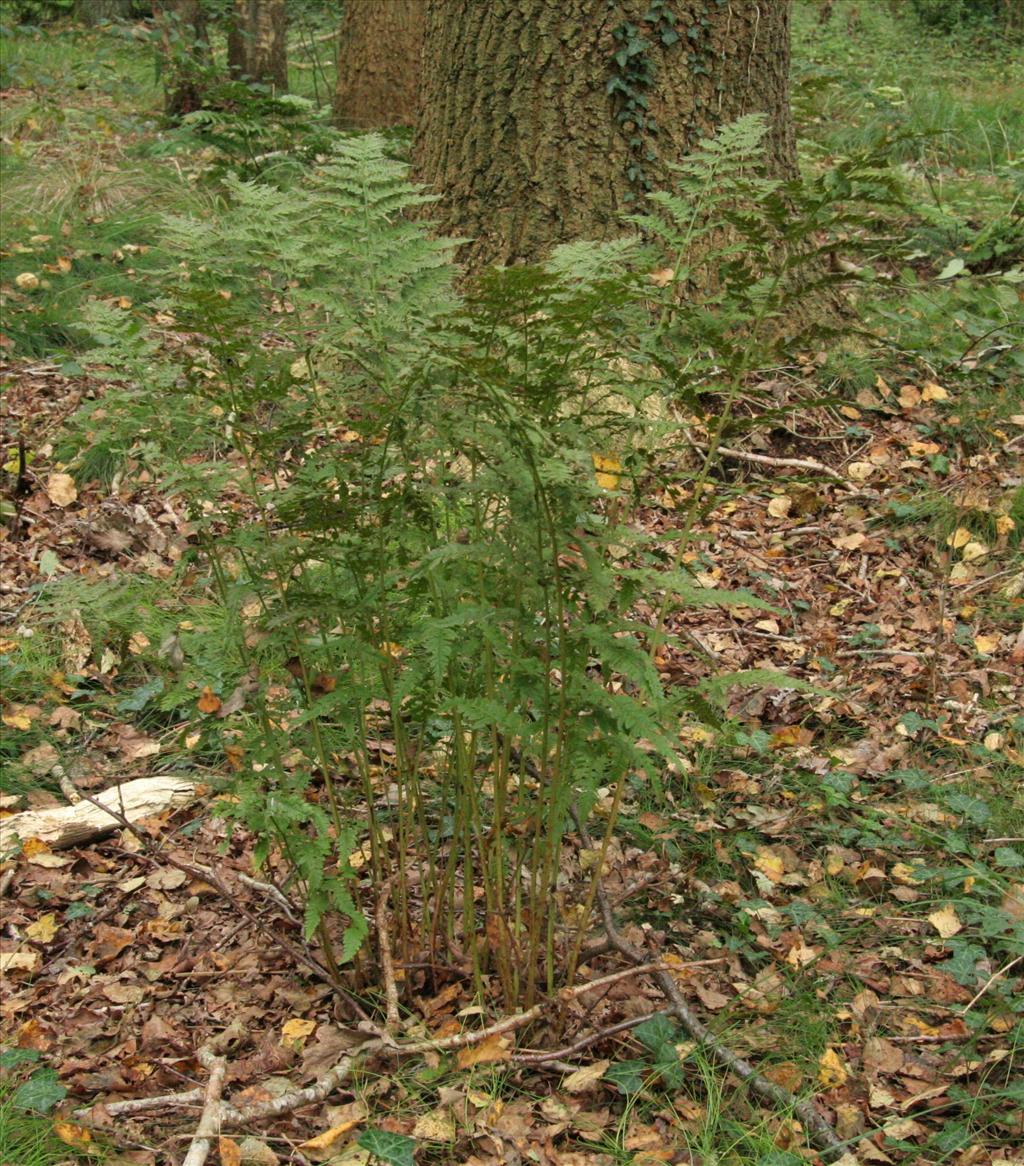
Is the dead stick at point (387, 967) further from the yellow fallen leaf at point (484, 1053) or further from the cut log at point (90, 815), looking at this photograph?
the cut log at point (90, 815)

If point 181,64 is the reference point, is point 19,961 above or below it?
below

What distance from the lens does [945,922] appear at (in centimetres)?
277

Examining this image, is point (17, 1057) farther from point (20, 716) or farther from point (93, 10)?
point (93, 10)

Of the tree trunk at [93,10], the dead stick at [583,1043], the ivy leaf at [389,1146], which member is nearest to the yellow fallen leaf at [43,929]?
the ivy leaf at [389,1146]

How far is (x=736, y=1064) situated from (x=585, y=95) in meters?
3.57

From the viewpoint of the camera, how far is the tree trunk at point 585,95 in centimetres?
443

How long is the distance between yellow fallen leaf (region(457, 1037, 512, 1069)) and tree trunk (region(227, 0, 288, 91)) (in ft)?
27.6

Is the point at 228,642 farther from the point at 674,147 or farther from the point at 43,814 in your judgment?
the point at 674,147

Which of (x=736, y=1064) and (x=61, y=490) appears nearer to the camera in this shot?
(x=736, y=1064)

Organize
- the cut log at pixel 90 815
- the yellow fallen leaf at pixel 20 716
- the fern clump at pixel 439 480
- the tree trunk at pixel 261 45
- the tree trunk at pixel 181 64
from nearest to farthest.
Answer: the fern clump at pixel 439 480, the cut log at pixel 90 815, the yellow fallen leaf at pixel 20 716, the tree trunk at pixel 181 64, the tree trunk at pixel 261 45

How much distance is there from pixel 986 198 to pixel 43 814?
222 inches

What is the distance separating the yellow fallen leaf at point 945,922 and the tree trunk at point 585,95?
288cm

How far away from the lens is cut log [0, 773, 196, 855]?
3359 mm

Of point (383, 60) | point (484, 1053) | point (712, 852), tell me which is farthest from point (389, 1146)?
point (383, 60)
